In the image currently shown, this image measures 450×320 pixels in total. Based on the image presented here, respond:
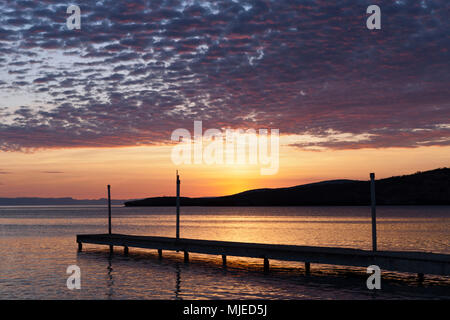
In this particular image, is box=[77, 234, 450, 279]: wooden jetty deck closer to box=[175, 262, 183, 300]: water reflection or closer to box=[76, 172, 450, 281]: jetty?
box=[76, 172, 450, 281]: jetty

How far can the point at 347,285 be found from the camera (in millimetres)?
22594

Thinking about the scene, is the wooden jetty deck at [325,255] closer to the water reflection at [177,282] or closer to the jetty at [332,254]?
the jetty at [332,254]

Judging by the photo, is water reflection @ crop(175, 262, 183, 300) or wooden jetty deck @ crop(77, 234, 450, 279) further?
wooden jetty deck @ crop(77, 234, 450, 279)

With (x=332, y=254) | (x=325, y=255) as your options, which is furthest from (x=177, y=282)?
(x=332, y=254)

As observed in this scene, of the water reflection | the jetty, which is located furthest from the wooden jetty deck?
the water reflection

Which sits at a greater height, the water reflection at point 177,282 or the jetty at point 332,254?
the jetty at point 332,254

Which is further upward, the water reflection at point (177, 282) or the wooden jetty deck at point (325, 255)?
the wooden jetty deck at point (325, 255)

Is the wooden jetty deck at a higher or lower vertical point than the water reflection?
higher

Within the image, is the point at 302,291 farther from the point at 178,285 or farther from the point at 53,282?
the point at 53,282

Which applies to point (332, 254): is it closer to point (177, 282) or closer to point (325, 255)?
point (325, 255)

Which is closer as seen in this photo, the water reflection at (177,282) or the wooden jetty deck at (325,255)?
the water reflection at (177,282)

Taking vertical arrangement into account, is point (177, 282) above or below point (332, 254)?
below

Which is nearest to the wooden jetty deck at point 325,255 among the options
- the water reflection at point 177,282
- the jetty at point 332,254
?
the jetty at point 332,254
